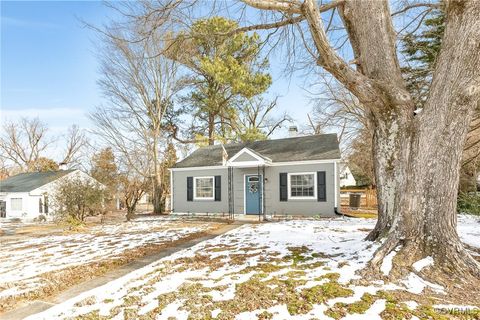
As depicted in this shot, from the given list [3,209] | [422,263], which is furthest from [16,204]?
[422,263]

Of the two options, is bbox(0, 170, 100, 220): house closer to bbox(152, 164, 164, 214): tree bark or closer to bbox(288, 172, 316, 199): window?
bbox(152, 164, 164, 214): tree bark

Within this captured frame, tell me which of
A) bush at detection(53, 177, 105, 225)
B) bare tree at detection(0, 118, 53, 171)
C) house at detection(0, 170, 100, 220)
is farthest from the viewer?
bare tree at detection(0, 118, 53, 171)

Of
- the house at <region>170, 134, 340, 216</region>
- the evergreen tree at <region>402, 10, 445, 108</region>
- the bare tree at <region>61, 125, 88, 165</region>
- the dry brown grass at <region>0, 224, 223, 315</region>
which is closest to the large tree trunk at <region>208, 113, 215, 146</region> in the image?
the house at <region>170, 134, 340, 216</region>

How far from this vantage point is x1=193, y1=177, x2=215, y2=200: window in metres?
14.4

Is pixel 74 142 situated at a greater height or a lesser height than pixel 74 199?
greater

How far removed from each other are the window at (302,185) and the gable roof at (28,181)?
18.3 metres

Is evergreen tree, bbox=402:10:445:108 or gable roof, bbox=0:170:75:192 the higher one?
evergreen tree, bbox=402:10:445:108

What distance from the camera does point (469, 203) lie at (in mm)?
11984

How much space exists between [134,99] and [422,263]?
17.0 metres

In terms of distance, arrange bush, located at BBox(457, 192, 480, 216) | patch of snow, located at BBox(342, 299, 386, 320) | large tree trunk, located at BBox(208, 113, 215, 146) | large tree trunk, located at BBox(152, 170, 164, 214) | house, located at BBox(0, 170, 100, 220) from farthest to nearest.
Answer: house, located at BBox(0, 170, 100, 220) < large tree trunk, located at BBox(208, 113, 215, 146) < large tree trunk, located at BBox(152, 170, 164, 214) < bush, located at BBox(457, 192, 480, 216) < patch of snow, located at BBox(342, 299, 386, 320)

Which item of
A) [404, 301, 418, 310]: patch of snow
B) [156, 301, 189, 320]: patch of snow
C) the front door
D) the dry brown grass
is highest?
[404, 301, 418, 310]: patch of snow

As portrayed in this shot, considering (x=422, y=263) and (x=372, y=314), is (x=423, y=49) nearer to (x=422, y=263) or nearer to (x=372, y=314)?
(x=422, y=263)

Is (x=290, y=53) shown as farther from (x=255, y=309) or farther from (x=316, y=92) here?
(x=316, y=92)

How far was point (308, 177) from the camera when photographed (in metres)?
12.6
